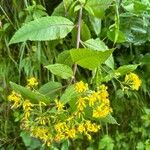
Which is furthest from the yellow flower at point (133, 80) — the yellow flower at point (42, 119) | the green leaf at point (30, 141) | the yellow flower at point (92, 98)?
the green leaf at point (30, 141)

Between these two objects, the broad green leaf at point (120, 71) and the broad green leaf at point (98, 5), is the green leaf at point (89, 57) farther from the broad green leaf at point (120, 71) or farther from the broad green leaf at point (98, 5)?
the broad green leaf at point (98, 5)

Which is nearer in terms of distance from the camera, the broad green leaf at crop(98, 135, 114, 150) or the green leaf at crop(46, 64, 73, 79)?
the green leaf at crop(46, 64, 73, 79)

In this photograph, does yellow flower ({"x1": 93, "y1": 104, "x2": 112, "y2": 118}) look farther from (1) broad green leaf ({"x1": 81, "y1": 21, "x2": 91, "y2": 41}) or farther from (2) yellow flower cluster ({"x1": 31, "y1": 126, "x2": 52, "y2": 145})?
(1) broad green leaf ({"x1": 81, "y1": 21, "x2": 91, "y2": 41})

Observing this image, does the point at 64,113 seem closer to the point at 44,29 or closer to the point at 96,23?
the point at 44,29

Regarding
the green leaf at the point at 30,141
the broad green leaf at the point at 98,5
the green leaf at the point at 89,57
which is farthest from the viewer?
the green leaf at the point at 30,141

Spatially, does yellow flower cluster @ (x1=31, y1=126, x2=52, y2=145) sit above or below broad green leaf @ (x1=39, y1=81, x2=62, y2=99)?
below

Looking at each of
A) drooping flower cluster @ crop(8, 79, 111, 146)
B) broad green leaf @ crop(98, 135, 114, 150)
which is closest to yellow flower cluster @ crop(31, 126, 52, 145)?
drooping flower cluster @ crop(8, 79, 111, 146)
